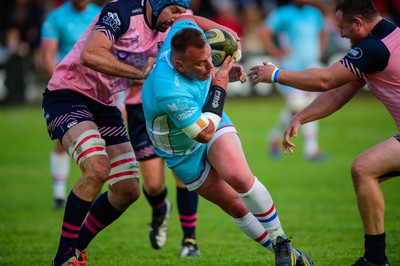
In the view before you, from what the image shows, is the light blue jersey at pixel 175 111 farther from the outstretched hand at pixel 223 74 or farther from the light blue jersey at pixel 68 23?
the light blue jersey at pixel 68 23

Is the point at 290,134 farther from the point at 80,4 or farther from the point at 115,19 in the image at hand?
the point at 80,4

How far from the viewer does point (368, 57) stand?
543 centimetres

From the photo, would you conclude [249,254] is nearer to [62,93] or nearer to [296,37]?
[62,93]

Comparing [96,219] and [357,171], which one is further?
[96,219]

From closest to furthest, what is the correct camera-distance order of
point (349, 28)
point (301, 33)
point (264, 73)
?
1. point (349, 28)
2. point (264, 73)
3. point (301, 33)

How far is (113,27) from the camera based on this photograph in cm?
578

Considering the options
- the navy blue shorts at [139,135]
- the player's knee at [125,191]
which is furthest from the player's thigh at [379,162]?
the navy blue shorts at [139,135]

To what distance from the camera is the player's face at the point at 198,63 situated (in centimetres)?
534

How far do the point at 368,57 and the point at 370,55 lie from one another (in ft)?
0.07

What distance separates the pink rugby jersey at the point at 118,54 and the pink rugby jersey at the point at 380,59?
5.70 ft

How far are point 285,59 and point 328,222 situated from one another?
610cm

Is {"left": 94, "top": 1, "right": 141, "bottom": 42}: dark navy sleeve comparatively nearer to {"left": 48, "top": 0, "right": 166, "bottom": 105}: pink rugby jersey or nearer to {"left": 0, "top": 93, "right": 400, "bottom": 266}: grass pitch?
{"left": 48, "top": 0, "right": 166, "bottom": 105}: pink rugby jersey

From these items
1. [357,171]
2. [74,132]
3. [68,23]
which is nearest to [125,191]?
[74,132]

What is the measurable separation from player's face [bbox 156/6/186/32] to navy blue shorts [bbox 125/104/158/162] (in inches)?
70.8
